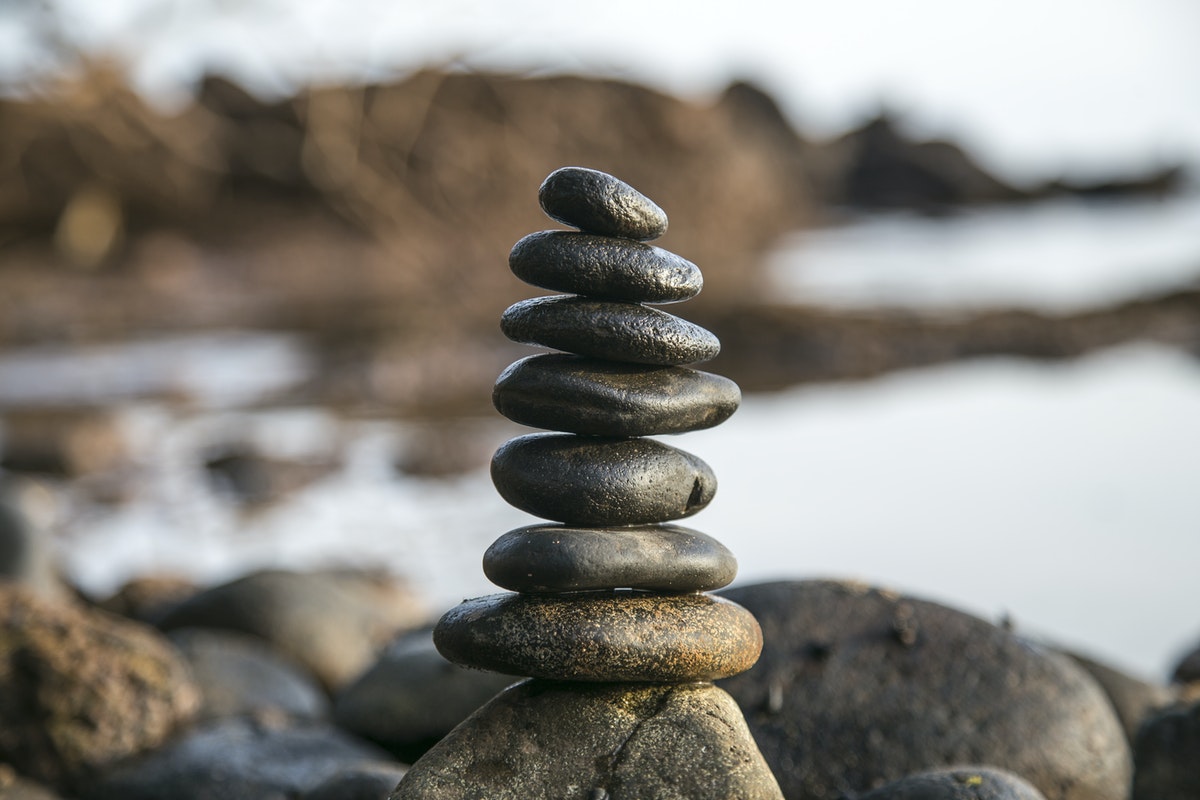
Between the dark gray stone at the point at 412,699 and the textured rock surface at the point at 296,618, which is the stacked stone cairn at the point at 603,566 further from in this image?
the textured rock surface at the point at 296,618

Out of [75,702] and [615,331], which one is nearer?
[615,331]

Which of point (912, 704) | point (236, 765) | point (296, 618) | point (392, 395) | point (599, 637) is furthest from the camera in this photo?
point (392, 395)

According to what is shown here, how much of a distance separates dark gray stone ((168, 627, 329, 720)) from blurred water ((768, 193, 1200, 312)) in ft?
52.6

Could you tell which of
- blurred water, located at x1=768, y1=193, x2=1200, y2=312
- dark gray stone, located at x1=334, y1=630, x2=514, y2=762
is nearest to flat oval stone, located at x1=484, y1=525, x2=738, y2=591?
dark gray stone, located at x1=334, y1=630, x2=514, y2=762

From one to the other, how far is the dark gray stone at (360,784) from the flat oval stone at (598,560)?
2.55 ft

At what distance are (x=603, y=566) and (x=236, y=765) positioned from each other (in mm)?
1777

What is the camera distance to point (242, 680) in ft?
17.9

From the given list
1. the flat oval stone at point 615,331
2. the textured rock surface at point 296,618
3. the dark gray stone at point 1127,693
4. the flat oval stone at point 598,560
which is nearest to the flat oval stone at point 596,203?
the flat oval stone at point 615,331

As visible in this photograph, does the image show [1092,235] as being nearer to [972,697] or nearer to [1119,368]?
[1119,368]

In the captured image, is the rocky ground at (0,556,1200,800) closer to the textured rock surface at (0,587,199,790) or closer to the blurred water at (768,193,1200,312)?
the textured rock surface at (0,587,199,790)

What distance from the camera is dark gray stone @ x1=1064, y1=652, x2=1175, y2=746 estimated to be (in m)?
4.68

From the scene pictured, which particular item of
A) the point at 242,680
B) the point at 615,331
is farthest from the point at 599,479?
the point at 242,680

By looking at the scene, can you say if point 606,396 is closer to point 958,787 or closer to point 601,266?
point 601,266

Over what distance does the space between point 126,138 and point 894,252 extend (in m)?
19.7
